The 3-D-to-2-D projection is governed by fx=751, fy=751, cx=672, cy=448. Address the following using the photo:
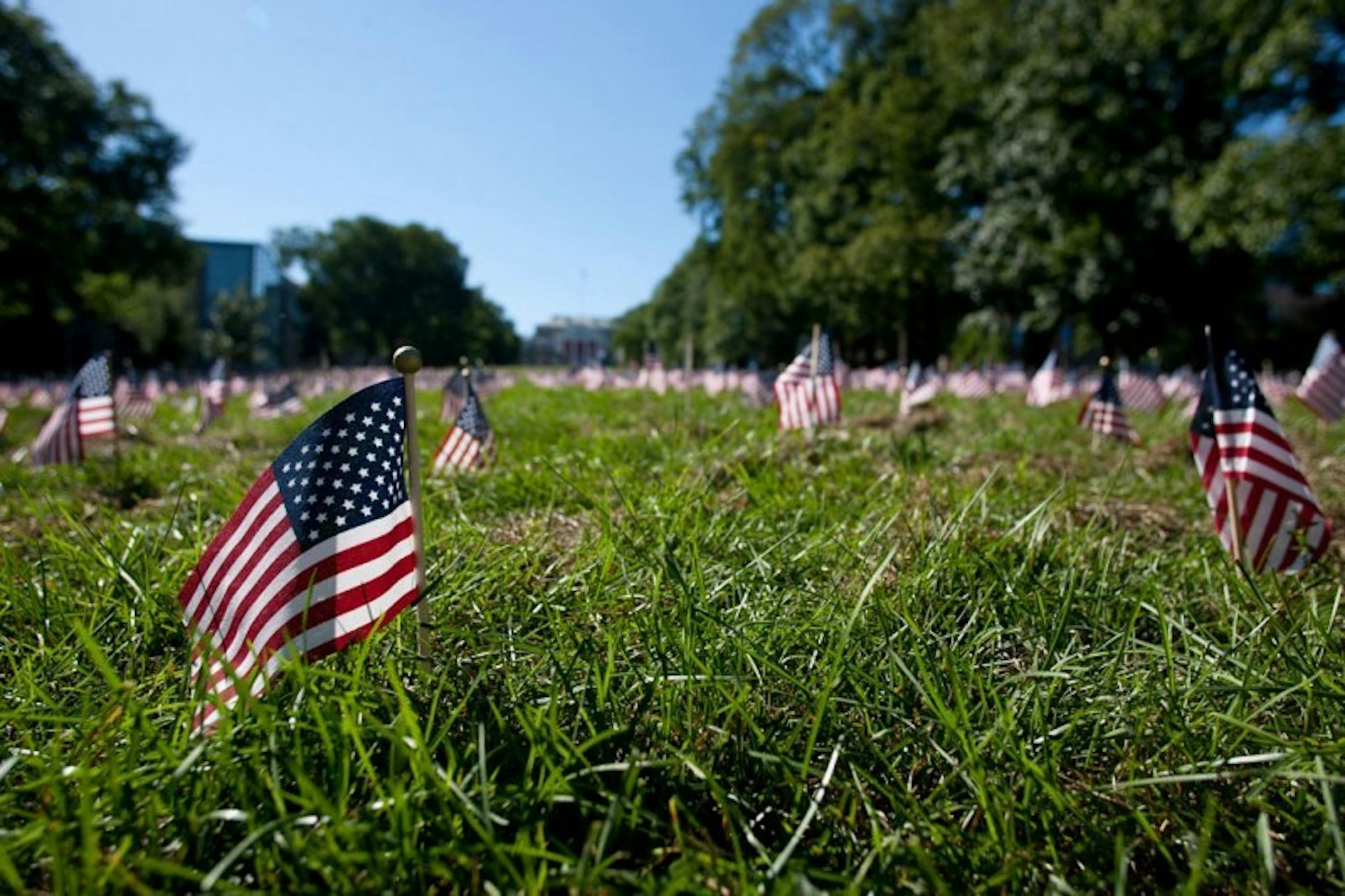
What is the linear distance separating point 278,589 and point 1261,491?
2961mm

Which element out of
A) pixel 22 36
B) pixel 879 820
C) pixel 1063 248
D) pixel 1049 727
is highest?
pixel 22 36

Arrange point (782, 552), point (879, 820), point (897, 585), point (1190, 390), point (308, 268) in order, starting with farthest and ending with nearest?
point (308, 268) < point (1190, 390) < point (782, 552) < point (897, 585) < point (879, 820)

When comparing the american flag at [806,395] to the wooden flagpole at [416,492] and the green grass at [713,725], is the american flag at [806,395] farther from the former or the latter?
the wooden flagpole at [416,492]

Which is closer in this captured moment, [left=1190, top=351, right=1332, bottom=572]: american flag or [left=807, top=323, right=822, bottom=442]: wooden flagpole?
[left=1190, top=351, right=1332, bottom=572]: american flag

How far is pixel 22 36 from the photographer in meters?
30.0

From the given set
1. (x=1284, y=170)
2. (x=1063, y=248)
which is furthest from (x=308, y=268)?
(x=1284, y=170)

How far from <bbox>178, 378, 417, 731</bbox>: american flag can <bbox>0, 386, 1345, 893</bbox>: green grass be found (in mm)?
108

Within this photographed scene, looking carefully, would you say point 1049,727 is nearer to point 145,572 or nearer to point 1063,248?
point 145,572

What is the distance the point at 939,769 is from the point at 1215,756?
532 mm

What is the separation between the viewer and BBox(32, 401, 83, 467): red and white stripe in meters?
4.77

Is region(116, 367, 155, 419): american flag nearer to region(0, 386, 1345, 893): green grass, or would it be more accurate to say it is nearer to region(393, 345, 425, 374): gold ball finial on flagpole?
region(0, 386, 1345, 893): green grass

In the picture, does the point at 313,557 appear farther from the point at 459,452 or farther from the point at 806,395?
the point at 806,395

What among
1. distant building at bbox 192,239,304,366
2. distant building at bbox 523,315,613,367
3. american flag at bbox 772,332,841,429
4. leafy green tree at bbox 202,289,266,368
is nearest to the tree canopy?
american flag at bbox 772,332,841,429

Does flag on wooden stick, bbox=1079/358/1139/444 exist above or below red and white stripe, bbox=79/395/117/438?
above
